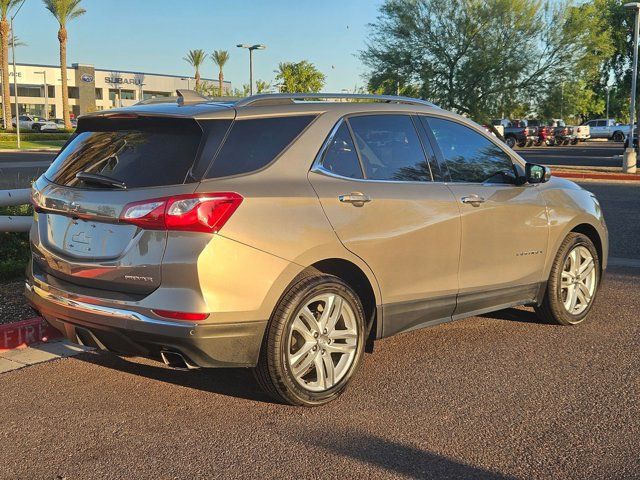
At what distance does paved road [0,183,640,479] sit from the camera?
3520mm

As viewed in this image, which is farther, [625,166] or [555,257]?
[625,166]

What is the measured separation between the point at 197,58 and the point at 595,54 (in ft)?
175

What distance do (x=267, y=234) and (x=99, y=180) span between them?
1006 mm

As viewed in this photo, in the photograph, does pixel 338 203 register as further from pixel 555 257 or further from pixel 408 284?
pixel 555 257

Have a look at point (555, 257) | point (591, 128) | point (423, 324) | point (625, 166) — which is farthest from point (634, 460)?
point (591, 128)

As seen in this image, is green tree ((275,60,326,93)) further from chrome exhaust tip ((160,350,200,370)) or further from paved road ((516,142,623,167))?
chrome exhaust tip ((160,350,200,370))

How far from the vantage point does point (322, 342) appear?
428 centimetres

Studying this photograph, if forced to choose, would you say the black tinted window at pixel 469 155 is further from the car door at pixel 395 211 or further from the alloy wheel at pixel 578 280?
the alloy wheel at pixel 578 280

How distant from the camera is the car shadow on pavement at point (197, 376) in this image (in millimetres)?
4527

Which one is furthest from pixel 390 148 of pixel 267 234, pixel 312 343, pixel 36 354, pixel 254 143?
pixel 36 354

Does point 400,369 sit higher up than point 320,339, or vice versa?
point 320,339

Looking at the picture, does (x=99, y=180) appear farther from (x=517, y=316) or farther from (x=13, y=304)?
(x=517, y=316)

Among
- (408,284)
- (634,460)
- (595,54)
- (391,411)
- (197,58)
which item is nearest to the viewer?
(634,460)

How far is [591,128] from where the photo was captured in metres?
65.8
